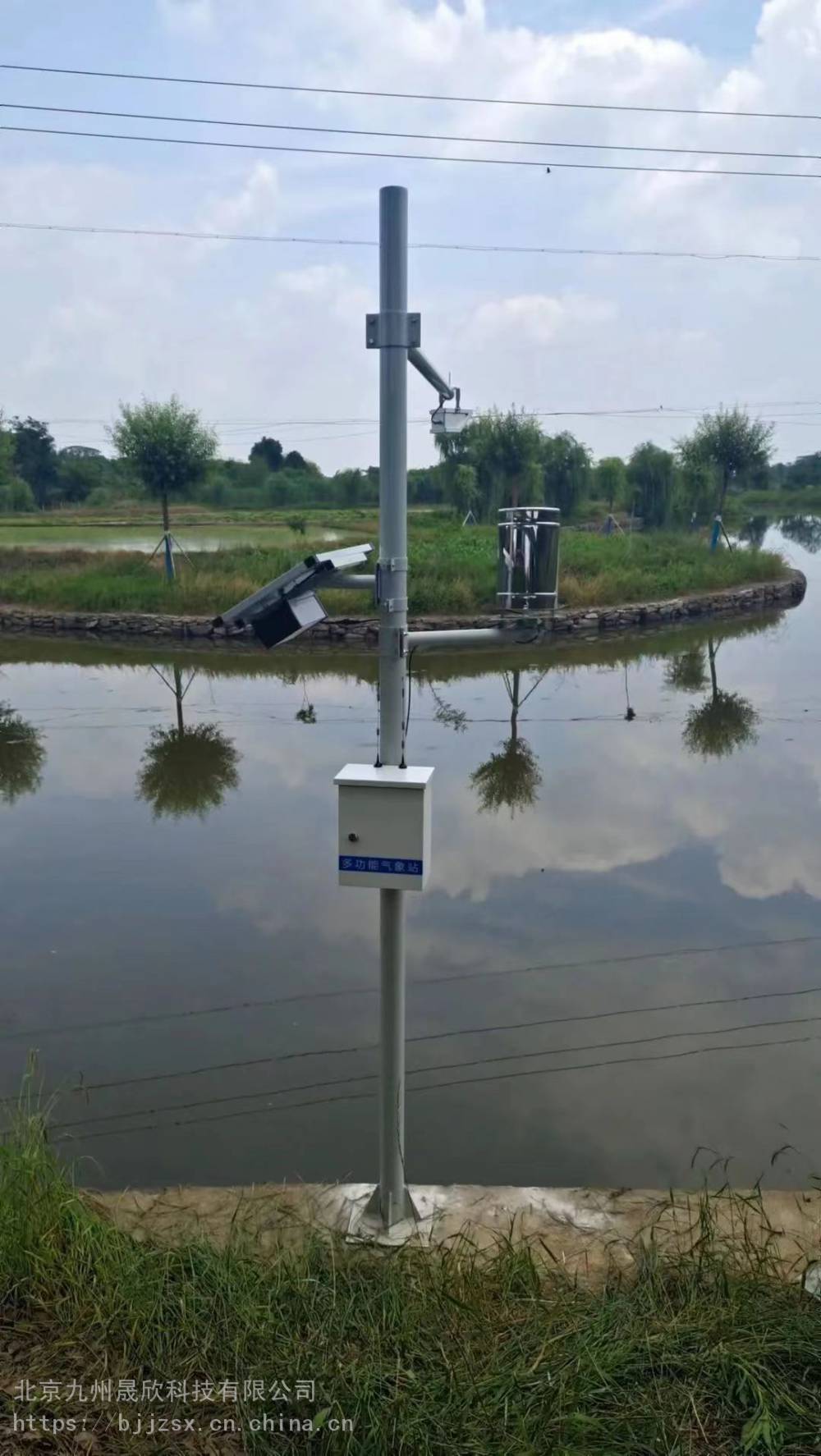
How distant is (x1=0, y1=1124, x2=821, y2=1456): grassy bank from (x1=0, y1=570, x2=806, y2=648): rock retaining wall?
44.9 ft

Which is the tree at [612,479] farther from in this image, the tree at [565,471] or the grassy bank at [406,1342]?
the grassy bank at [406,1342]

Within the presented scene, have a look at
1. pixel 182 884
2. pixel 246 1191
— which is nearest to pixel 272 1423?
pixel 246 1191

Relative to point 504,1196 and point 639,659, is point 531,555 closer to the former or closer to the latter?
point 504,1196

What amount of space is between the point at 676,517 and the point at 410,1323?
31536mm

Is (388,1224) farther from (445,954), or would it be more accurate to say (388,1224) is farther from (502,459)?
(502,459)

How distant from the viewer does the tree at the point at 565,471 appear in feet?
113

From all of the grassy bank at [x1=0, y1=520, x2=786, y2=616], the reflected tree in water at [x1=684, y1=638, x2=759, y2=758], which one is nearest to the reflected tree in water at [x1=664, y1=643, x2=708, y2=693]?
the reflected tree in water at [x1=684, y1=638, x2=759, y2=758]

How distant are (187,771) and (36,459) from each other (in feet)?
116

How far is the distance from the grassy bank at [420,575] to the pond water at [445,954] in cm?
764

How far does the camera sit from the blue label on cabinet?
2.64 m

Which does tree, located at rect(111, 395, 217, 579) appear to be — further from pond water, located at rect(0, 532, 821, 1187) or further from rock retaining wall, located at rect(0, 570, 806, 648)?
pond water, located at rect(0, 532, 821, 1187)

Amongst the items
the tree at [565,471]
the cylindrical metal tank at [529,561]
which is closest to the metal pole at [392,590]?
the cylindrical metal tank at [529,561]

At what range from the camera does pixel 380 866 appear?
2.65 m

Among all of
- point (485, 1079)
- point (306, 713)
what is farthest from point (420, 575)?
point (485, 1079)
